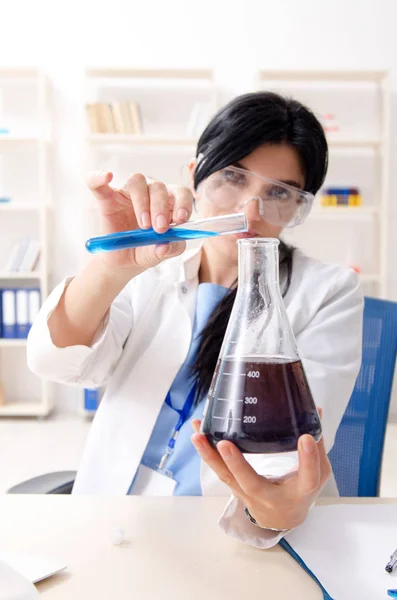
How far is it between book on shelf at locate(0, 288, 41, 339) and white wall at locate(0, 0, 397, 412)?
0.39 m

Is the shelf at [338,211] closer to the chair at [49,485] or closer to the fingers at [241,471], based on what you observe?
the chair at [49,485]

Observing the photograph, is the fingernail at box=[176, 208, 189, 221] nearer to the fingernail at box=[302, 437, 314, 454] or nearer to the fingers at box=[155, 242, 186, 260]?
the fingers at box=[155, 242, 186, 260]

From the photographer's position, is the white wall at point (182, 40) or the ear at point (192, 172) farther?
the white wall at point (182, 40)

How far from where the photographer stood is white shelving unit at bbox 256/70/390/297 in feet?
14.2

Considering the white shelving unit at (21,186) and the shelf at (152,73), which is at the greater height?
the shelf at (152,73)

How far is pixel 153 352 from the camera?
1.30m

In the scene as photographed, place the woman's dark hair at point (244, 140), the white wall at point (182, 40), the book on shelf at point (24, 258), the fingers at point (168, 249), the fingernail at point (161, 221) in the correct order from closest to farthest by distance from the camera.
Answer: the fingernail at point (161, 221)
the fingers at point (168, 249)
the woman's dark hair at point (244, 140)
the book on shelf at point (24, 258)
the white wall at point (182, 40)

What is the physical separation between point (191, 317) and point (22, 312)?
10.0 ft

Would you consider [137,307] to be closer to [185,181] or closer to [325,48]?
[185,181]

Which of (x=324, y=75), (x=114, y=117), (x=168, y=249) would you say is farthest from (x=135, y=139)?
(x=168, y=249)

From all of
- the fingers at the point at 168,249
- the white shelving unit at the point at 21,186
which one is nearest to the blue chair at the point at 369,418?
the fingers at the point at 168,249

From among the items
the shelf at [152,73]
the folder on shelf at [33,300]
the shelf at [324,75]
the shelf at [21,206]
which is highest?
the shelf at [152,73]

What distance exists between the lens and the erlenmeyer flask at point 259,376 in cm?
65

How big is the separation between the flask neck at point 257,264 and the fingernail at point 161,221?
0.44ft
